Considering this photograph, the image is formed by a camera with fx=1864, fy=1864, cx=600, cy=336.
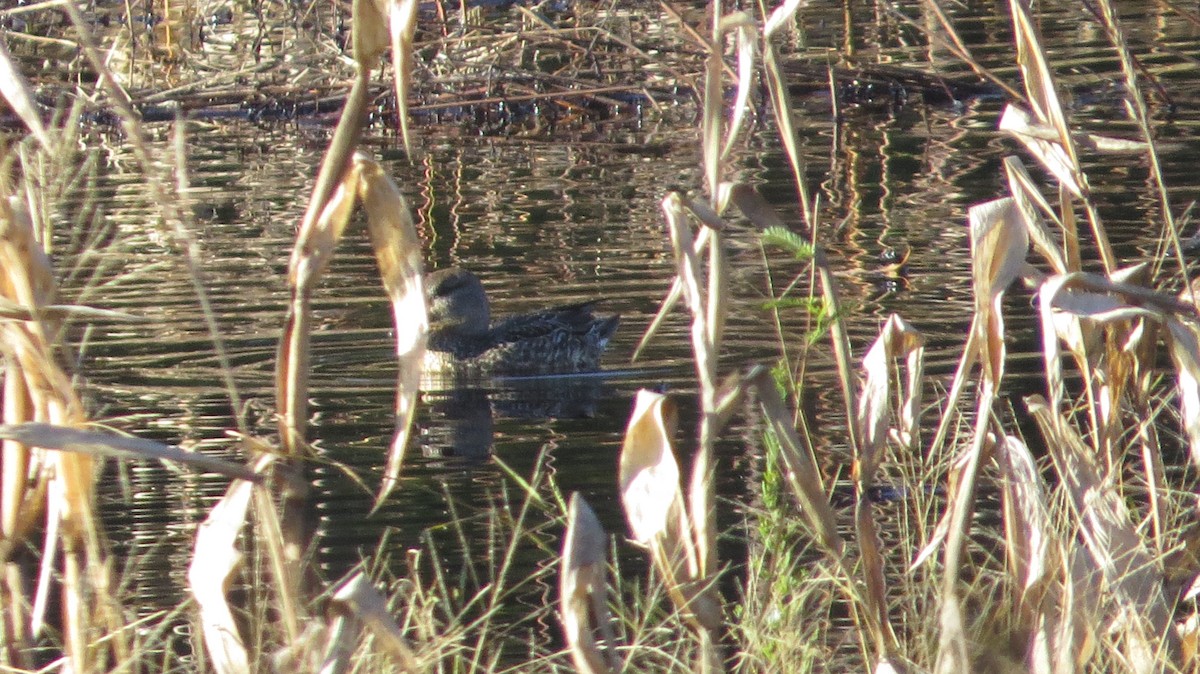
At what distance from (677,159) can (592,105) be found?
7.48 feet

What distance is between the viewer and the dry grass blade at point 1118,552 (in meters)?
3.67

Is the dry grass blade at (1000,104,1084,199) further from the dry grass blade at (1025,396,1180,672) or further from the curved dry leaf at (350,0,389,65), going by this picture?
the curved dry leaf at (350,0,389,65)

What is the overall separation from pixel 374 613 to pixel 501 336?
612 centimetres

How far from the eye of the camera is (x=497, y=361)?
30.4 ft

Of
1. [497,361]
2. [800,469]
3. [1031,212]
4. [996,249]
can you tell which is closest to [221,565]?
[800,469]

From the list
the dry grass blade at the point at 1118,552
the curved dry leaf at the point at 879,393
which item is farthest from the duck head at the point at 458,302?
the dry grass blade at the point at 1118,552

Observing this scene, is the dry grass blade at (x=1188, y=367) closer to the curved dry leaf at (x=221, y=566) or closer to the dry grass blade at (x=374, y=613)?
the dry grass blade at (x=374, y=613)

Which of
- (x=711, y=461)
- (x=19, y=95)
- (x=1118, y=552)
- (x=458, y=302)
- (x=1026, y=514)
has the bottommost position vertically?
(x=458, y=302)

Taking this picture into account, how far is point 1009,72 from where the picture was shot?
16.3 meters

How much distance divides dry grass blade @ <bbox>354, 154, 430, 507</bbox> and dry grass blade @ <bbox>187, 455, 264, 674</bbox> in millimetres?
302

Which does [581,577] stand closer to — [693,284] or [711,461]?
[711,461]

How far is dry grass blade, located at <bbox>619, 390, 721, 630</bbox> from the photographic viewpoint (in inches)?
134

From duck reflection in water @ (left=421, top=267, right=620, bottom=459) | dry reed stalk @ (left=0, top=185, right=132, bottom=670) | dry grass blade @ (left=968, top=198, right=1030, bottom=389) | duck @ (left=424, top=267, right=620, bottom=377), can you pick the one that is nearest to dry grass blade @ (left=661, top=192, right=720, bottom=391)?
dry grass blade @ (left=968, top=198, right=1030, bottom=389)

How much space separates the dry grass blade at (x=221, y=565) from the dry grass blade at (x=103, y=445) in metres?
0.22
